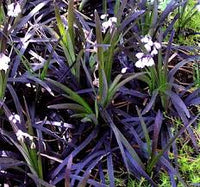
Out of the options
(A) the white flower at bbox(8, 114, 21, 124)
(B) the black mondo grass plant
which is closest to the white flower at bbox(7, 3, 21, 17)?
(B) the black mondo grass plant

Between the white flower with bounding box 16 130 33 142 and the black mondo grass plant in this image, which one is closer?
the white flower with bounding box 16 130 33 142

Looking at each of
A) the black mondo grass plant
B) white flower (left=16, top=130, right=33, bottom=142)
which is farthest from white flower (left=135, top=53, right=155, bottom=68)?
white flower (left=16, top=130, right=33, bottom=142)

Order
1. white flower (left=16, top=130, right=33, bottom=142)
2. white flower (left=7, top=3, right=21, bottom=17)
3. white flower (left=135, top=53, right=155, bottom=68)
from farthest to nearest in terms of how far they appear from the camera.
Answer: white flower (left=7, top=3, right=21, bottom=17)
white flower (left=135, top=53, right=155, bottom=68)
white flower (left=16, top=130, right=33, bottom=142)

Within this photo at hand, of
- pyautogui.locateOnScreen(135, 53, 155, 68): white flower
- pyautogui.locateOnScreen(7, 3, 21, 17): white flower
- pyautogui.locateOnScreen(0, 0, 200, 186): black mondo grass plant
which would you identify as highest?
pyautogui.locateOnScreen(7, 3, 21, 17): white flower

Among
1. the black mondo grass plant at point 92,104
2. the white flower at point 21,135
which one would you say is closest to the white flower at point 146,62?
the black mondo grass plant at point 92,104

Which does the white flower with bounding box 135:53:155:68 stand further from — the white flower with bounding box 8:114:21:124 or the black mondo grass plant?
the white flower with bounding box 8:114:21:124

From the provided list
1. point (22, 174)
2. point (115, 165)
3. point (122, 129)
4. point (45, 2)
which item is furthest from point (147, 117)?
point (45, 2)

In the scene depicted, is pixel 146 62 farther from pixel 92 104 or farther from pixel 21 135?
pixel 21 135

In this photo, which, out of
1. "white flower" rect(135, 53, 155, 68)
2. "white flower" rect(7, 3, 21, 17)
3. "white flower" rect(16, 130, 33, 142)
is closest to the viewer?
"white flower" rect(16, 130, 33, 142)

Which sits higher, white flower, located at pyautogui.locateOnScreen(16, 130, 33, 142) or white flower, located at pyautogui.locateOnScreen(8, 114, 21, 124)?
white flower, located at pyautogui.locateOnScreen(8, 114, 21, 124)
